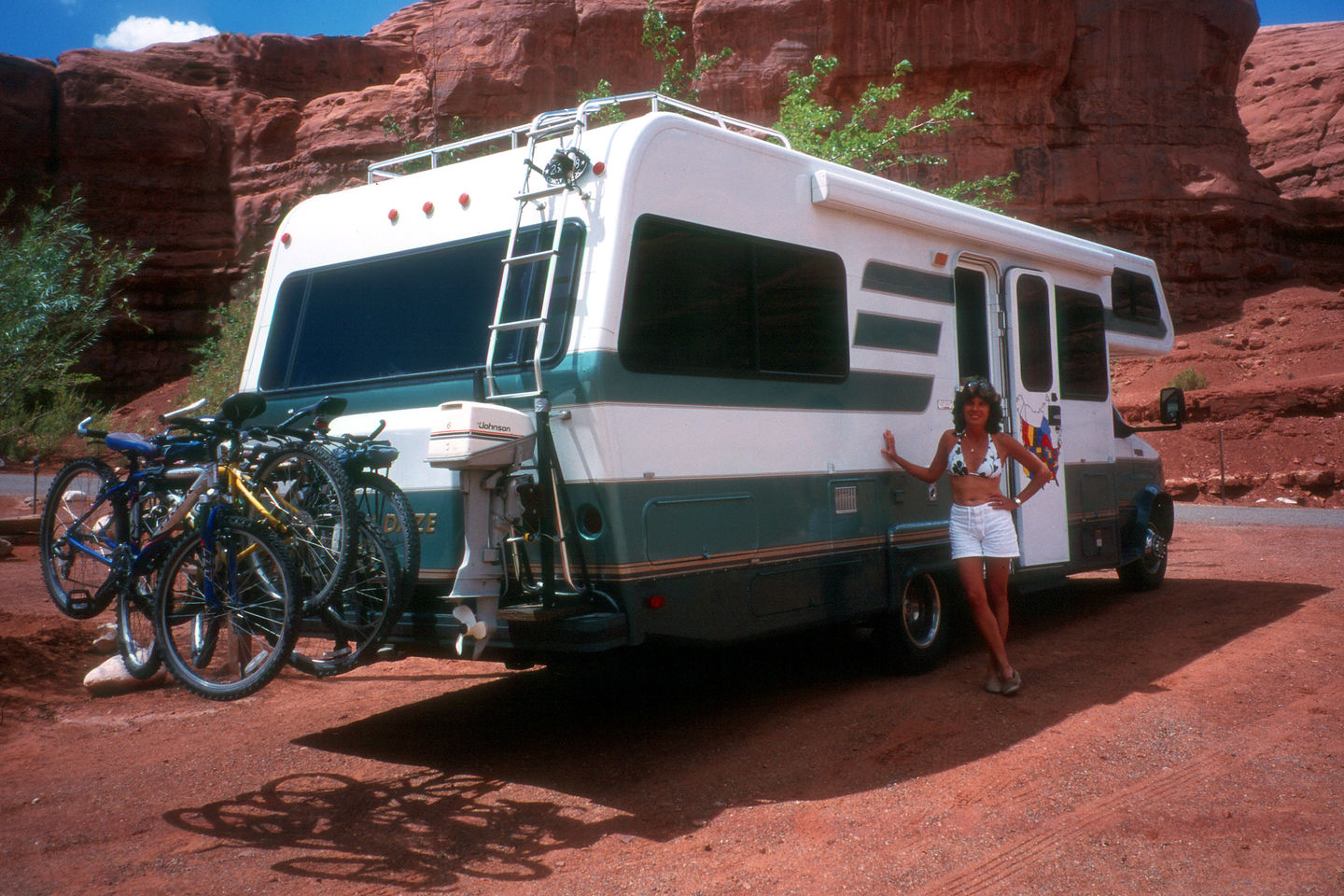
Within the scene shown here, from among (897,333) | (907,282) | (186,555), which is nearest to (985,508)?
(897,333)

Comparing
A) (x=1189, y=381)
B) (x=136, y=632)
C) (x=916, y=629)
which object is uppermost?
(x=1189, y=381)

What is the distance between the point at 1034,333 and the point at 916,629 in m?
2.33

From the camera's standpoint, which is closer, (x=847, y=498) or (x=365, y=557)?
(x=365, y=557)

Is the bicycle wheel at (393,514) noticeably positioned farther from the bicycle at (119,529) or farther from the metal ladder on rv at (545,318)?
the bicycle at (119,529)

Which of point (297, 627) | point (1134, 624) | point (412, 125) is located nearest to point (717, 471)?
point (297, 627)

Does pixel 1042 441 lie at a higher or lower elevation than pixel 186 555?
higher

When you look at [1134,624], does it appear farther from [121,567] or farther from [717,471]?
[121,567]

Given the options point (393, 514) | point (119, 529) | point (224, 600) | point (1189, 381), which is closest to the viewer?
point (224, 600)

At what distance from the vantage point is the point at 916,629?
263 inches

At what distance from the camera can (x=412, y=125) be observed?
3186cm

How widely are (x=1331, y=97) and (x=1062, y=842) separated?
1669 inches

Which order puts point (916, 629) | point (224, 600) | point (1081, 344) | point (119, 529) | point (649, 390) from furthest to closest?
point (1081, 344) < point (916, 629) < point (119, 529) < point (649, 390) < point (224, 600)

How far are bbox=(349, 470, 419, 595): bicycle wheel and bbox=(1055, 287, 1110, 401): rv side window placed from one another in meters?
4.99

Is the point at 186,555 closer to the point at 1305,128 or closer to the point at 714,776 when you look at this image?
the point at 714,776
